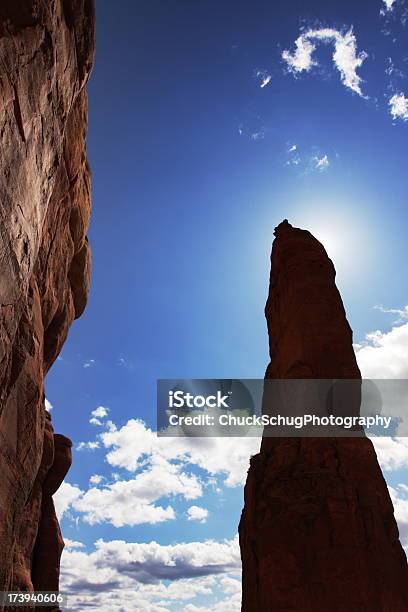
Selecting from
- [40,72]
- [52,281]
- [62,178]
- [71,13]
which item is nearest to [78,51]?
[71,13]

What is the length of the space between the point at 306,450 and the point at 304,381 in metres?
4.34

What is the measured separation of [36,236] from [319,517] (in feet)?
69.6

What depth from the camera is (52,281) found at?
18094mm

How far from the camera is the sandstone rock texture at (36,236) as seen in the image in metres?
5.86

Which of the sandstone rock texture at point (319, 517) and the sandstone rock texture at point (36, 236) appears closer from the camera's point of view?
the sandstone rock texture at point (36, 236)

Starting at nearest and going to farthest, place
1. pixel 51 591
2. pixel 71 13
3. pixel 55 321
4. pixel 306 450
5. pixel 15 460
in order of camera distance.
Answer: pixel 71 13, pixel 15 460, pixel 55 321, pixel 51 591, pixel 306 450

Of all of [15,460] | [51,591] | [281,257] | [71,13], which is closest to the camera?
[71,13]

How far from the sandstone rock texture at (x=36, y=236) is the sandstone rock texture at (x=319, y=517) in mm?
11165

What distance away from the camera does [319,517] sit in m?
22.6

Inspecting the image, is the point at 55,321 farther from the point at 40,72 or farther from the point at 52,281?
the point at 40,72

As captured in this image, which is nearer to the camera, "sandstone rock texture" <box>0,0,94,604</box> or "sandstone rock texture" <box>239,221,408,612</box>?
"sandstone rock texture" <box>0,0,94,604</box>

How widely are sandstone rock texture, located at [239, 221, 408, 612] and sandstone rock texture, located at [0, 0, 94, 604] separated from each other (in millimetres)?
11165

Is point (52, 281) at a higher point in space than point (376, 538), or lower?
higher

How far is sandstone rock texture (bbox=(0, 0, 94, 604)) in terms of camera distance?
586cm
